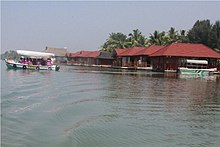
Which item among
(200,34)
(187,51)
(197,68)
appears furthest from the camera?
(200,34)

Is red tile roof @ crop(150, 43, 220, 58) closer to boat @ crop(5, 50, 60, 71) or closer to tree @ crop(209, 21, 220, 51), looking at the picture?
tree @ crop(209, 21, 220, 51)

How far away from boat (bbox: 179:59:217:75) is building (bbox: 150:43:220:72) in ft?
3.81

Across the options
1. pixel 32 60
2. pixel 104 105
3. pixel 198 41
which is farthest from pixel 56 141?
pixel 198 41

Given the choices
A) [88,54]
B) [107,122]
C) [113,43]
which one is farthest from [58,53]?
[107,122]

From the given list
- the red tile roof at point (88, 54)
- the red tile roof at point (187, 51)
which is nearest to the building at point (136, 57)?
the red tile roof at point (187, 51)

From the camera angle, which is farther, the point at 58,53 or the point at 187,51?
the point at 58,53

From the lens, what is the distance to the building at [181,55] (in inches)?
1825

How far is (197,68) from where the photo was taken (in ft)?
152

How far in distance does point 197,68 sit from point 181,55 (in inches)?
118

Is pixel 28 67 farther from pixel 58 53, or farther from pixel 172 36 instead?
pixel 58 53

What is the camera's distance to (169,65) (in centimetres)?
4753

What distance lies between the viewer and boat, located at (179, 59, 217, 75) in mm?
42469

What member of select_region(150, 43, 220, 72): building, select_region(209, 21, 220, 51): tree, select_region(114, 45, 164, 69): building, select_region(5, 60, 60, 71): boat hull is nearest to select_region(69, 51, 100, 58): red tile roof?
select_region(114, 45, 164, 69): building

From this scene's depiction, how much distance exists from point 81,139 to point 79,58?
80616 mm
